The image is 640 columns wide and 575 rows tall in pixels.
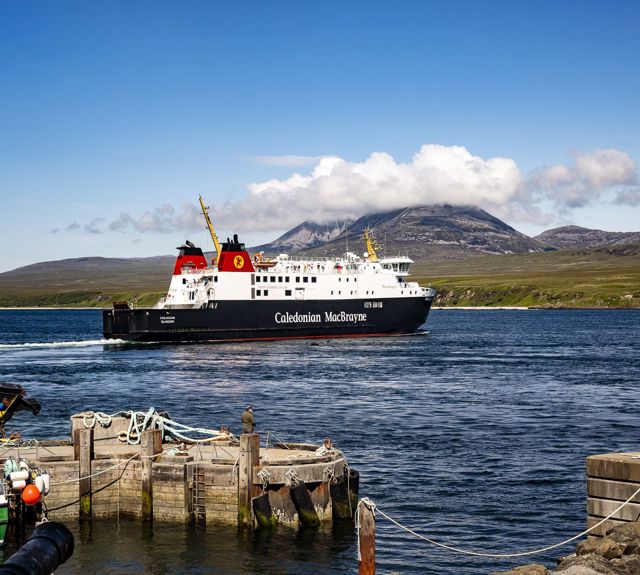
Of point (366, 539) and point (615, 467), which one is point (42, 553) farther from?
point (615, 467)

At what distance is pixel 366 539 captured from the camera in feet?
47.9

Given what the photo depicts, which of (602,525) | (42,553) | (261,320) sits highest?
(261,320)

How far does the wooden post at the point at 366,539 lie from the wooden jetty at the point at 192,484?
5.11m

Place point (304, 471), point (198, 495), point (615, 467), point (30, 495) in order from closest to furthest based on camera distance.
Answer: point (615, 467)
point (30, 495)
point (304, 471)
point (198, 495)

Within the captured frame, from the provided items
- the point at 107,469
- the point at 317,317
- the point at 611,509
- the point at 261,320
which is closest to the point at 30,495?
the point at 107,469

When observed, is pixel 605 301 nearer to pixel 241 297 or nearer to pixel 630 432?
pixel 241 297

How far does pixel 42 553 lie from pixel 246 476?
10.9 meters

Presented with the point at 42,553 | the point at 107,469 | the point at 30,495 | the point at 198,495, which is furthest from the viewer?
the point at 107,469

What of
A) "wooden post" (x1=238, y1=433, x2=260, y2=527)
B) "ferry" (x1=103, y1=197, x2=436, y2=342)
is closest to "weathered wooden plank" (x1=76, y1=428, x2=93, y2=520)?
"wooden post" (x1=238, y1=433, x2=260, y2=527)

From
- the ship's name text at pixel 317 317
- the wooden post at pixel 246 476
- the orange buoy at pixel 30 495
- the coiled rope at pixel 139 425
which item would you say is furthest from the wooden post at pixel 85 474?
the ship's name text at pixel 317 317

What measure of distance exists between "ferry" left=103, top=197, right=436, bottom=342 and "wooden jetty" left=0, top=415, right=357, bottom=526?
59.4 metres

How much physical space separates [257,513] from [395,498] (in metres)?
5.34

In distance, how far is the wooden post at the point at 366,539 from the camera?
14539mm

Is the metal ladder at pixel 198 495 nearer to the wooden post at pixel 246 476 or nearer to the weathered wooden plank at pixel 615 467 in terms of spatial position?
the wooden post at pixel 246 476
